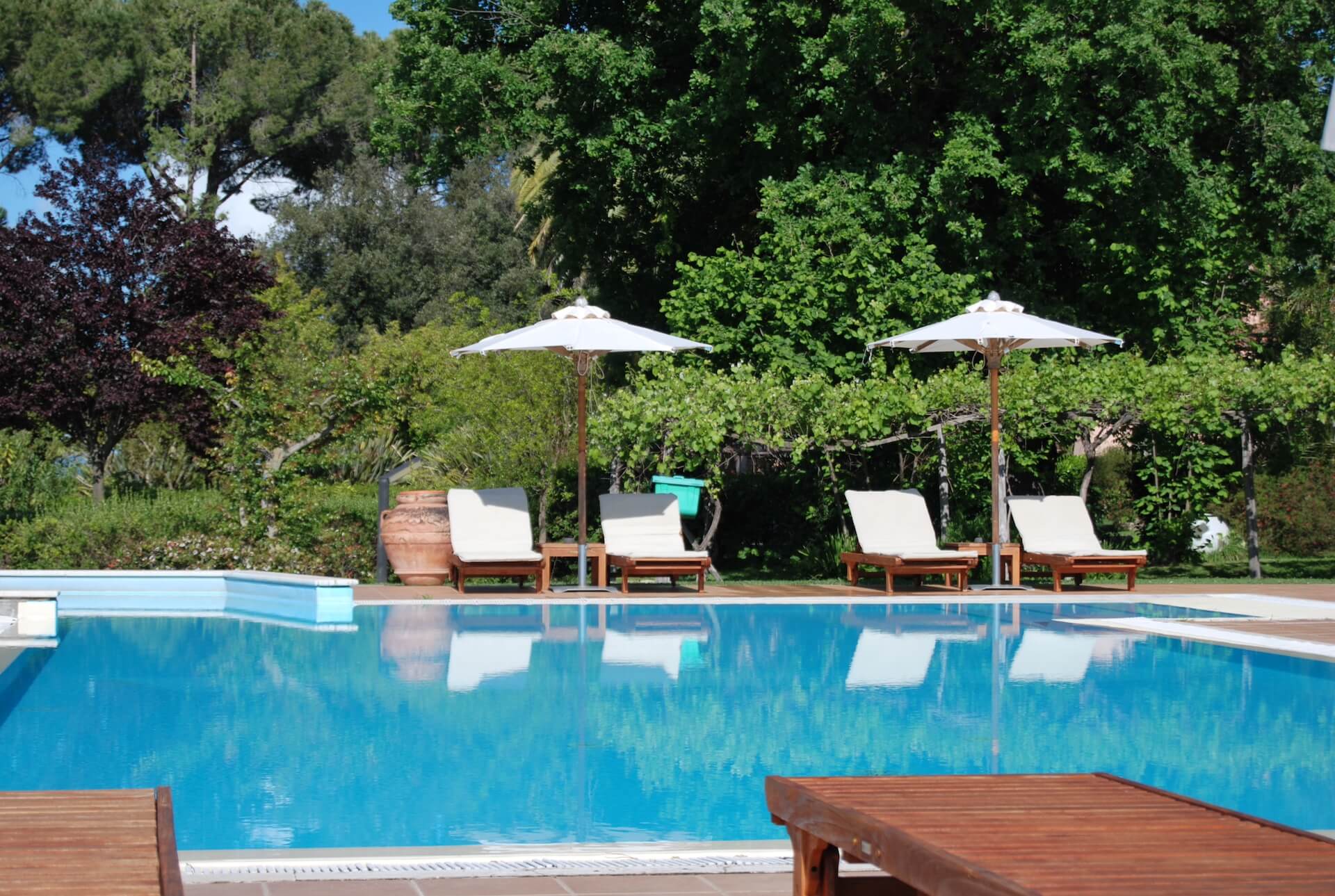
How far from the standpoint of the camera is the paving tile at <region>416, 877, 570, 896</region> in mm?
4039

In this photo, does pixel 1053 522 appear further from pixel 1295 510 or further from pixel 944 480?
pixel 1295 510

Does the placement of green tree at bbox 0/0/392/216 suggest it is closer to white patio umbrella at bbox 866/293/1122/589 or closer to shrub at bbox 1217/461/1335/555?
shrub at bbox 1217/461/1335/555

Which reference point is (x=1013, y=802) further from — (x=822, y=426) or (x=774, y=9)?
(x=774, y=9)

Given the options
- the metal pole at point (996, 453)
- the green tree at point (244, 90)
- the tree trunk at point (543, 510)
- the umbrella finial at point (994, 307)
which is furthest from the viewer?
the green tree at point (244, 90)

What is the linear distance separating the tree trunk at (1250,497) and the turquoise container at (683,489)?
585 cm

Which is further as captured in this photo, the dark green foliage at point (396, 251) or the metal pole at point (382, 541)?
the dark green foliage at point (396, 251)

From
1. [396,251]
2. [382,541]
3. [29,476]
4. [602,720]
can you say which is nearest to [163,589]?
[382,541]

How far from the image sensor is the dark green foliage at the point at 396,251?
115ft

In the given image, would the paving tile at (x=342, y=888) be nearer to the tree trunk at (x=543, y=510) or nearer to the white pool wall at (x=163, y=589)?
the white pool wall at (x=163, y=589)

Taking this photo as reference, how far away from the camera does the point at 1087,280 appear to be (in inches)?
716

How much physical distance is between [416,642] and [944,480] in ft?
23.8

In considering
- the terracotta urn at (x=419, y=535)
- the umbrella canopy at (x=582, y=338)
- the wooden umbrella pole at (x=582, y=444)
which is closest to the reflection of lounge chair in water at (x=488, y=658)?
the wooden umbrella pole at (x=582, y=444)

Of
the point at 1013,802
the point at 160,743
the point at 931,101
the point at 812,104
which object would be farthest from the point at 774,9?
the point at 1013,802

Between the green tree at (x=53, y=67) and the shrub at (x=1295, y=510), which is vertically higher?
the green tree at (x=53, y=67)
